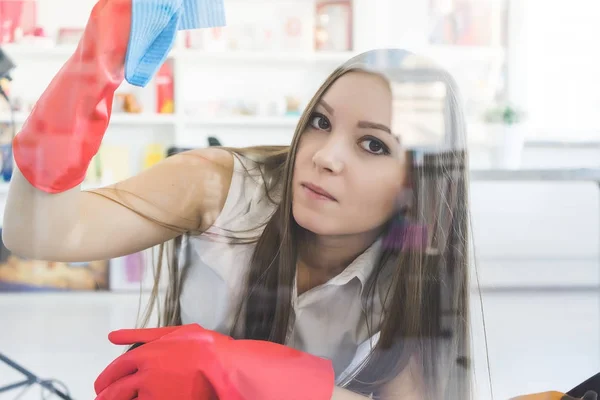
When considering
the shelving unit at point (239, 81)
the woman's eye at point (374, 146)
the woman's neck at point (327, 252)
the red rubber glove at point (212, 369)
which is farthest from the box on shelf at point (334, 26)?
the red rubber glove at point (212, 369)

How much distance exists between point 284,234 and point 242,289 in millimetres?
93

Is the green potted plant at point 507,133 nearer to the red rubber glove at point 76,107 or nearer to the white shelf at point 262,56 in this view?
the white shelf at point 262,56

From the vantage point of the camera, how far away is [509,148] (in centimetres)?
75

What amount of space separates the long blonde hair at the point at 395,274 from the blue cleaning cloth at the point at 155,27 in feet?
0.49

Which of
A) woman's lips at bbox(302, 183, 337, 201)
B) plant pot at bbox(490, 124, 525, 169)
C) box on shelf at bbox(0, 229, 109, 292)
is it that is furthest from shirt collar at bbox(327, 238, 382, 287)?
box on shelf at bbox(0, 229, 109, 292)

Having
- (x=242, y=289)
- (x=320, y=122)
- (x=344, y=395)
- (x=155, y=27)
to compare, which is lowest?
(x=344, y=395)

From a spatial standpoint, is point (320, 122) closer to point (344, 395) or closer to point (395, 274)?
point (395, 274)

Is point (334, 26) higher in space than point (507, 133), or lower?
higher

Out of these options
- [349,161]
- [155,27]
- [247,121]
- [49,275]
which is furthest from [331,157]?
[49,275]

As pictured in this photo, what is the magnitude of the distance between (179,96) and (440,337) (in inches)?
19.1

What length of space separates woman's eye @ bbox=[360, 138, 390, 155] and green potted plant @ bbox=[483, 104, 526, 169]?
0.55 feet

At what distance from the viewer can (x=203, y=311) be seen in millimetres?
727

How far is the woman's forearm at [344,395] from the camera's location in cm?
68

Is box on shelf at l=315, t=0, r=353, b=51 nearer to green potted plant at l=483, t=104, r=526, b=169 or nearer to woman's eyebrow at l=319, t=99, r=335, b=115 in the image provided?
woman's eyebrow at l=319, t=99, r=335, b=115
